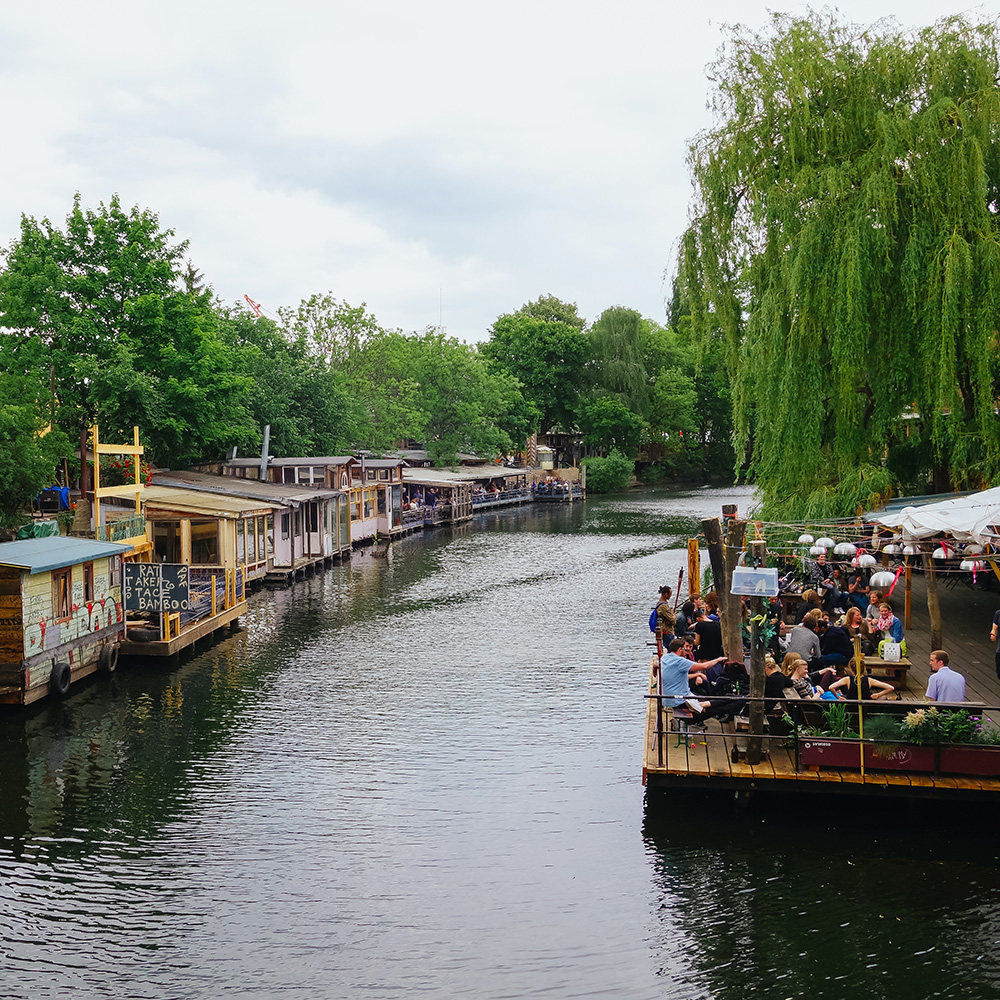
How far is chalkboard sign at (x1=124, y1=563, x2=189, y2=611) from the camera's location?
22609 mm

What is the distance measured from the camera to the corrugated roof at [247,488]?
35594mm

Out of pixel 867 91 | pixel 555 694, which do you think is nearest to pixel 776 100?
pixel 867 91

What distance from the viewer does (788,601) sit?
2219 centimetres

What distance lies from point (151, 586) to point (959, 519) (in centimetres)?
1744

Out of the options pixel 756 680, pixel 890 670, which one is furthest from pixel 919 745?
pixel 890 670

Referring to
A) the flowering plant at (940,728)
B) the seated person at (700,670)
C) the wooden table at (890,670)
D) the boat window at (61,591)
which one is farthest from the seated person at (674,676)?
the boat window at (61,591)

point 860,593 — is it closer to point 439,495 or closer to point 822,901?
point 822,901

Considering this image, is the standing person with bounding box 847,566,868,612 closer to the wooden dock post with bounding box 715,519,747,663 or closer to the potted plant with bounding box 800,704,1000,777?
the wooden dock post with bounding box 715,519,747,663

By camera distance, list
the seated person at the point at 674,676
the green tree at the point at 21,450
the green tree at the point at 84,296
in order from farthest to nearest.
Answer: the green tree at the point at 84,296
the green tree at the point at 21,450
the seated person at the point at 674,676

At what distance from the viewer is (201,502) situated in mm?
32094

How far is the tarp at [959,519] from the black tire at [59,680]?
52.4 ft

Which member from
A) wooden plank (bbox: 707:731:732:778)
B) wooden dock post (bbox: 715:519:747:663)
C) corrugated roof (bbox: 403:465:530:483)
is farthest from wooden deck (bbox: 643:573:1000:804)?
corrugated roof (bbox: 403:465:530:483)

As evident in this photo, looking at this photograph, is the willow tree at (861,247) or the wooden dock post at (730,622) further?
the willow tree at (861,247)

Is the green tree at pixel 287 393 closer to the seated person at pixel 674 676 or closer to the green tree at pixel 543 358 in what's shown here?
the green tree at pixel 543 358
